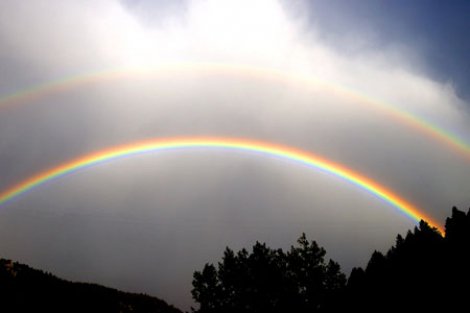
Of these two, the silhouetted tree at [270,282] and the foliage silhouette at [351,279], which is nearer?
the foliage silhouette at [351,279]

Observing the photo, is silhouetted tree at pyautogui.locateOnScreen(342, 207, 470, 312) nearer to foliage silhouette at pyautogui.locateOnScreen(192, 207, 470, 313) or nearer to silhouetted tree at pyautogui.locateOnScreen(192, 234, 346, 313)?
foliage silhouette at pyautogui.locateOnScreen(192, 207, 470, 313)

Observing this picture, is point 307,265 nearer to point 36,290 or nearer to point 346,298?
point 346,298

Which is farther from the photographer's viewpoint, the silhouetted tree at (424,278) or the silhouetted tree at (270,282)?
the silhouetted tree at (270,282)

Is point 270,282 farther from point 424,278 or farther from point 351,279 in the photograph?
point 424,278

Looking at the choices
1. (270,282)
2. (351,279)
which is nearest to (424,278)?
(351,279)

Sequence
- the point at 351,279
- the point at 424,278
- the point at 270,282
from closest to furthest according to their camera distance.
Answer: the point at 424,278 → the point at 351,279 → the point at 270,282

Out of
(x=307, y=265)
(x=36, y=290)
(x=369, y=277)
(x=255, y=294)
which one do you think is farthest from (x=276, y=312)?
(x=36, y=290)

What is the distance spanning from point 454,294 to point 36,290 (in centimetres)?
3688

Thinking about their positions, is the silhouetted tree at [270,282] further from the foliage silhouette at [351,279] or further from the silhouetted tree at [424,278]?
the silhouetted tree at [424,278]

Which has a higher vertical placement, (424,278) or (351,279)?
(351,279)

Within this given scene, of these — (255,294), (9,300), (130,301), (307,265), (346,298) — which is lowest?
(9,300)

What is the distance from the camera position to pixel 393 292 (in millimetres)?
43062

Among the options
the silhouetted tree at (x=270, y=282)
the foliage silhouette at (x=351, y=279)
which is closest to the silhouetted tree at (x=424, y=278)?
the foliage silhouette at (x=351, y=279)

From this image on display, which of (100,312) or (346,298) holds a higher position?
(346,298)
